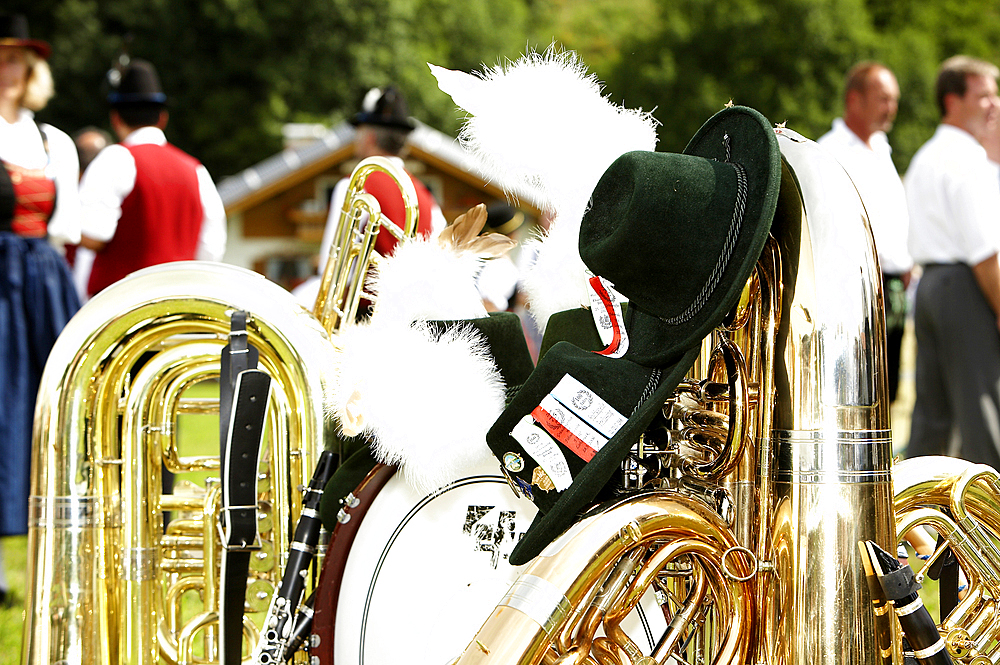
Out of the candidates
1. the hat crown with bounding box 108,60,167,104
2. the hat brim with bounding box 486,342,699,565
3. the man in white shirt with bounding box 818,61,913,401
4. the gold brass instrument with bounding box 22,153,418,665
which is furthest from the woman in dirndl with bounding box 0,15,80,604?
the man in white shirt with bounding box 818,61,913,401

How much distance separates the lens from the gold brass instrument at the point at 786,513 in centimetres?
102

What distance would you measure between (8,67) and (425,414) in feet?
8.81

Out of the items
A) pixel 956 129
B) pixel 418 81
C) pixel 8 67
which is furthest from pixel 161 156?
pixel 418 81

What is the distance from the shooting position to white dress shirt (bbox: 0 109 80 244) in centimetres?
325

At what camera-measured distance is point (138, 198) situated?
12.1 ft

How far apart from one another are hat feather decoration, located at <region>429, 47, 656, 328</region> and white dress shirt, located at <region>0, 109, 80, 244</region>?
2414 mm

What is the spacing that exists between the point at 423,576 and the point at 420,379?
26cm

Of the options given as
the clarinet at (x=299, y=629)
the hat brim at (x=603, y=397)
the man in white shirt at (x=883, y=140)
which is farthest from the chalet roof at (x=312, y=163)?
the hat brim at (x=603, y=397)

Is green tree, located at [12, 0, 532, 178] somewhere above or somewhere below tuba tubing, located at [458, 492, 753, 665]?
above

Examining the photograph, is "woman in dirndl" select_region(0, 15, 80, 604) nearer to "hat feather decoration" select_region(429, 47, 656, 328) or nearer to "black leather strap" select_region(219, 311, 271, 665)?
"black leather strap" select_region(219, 311, 271, 665)

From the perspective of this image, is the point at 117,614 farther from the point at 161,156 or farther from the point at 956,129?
the point at 956,129

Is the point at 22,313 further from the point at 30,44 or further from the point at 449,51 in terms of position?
the point at 449,51

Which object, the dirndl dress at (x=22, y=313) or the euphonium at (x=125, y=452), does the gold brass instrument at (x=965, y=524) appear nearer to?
the euphonium at (x=125, y=452)

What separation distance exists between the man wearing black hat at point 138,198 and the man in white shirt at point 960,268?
9.36 feet
